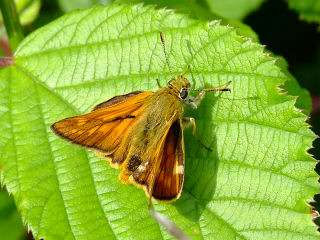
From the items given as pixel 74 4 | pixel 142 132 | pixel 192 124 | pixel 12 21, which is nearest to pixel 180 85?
pixel 192 124

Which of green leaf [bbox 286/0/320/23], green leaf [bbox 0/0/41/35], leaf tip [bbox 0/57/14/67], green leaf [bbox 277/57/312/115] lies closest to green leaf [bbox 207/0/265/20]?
green leaf [bbox 286/0/320/23]

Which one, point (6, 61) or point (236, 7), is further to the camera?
point (236, 7)

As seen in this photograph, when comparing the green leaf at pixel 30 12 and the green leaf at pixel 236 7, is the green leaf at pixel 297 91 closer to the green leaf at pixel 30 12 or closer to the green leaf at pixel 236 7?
the green leaf at pixel 236 7

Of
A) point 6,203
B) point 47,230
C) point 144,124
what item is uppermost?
point 144,124

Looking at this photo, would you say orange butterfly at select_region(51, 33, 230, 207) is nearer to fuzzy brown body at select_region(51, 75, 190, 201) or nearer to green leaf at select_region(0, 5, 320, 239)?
fuzzy brown body at select_region(51, 75, 190, 201)

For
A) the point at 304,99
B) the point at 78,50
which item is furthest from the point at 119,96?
the point at 304,99

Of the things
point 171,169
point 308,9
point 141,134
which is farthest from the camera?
point 308,9

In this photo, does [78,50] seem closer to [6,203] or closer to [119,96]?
[119,96]

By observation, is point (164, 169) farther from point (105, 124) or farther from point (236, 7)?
point (236, 7)
